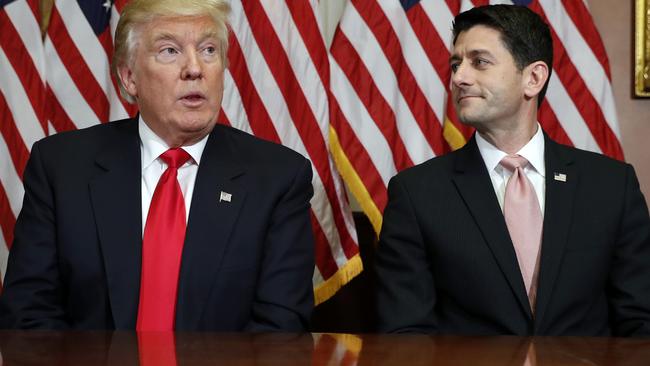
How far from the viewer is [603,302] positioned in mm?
2619

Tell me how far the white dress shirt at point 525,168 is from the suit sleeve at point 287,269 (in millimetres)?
606

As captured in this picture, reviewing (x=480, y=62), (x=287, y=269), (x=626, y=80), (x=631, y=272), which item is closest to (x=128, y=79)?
(x=287, y=269)

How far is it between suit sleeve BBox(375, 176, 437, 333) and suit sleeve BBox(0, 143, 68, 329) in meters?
0.93

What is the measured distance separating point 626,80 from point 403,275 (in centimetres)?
170

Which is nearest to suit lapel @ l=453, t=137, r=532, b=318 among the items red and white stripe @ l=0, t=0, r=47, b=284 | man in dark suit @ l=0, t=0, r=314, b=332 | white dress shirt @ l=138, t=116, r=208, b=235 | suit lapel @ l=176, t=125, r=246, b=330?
man in dark suit @ l=0, t=0, r=314, b=332

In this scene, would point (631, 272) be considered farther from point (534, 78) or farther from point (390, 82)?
point (390, 82)

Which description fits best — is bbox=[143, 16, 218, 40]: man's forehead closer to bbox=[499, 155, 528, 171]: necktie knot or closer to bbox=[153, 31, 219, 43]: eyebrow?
bbox=[153, 31, 219, 43]: eyebrow

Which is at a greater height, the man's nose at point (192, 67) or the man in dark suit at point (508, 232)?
the man's nose at point (192, 67)

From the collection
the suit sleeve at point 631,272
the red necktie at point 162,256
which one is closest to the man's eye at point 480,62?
the suit sleeve at point 631,272

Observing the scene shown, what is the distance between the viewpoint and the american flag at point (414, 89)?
135 inches

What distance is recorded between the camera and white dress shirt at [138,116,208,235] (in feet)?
8.03

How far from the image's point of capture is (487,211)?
2.58 m

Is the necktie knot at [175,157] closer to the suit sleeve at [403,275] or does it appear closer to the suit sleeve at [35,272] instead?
the suit sleeve at [35,272]

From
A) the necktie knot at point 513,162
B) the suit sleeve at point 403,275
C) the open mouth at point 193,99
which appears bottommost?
the suit sleeve at point 403,275
